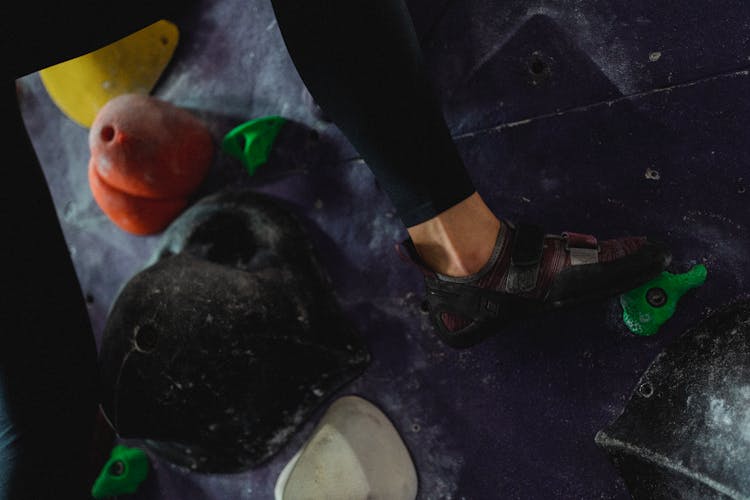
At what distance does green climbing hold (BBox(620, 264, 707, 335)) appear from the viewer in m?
1.16

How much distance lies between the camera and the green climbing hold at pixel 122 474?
1766 mm

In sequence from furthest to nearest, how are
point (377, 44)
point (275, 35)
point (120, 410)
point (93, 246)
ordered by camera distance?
1. point (93, 246)
2. point (275, 35)
3. point (120, 410)
4. point (377, 44)

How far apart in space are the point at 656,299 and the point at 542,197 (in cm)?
33

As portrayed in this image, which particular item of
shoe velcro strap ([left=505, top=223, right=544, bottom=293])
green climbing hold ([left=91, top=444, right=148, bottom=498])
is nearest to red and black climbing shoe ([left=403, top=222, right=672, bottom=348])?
shoe velcro strap ([left=505, top=223, right=544, bottom=293])

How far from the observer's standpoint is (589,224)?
4.33ft

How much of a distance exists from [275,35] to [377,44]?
108 centimetres

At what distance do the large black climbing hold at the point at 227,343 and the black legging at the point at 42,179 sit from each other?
→ 18 cm

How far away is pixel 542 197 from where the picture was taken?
1376 mm

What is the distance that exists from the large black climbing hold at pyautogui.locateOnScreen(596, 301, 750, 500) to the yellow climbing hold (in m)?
1.71

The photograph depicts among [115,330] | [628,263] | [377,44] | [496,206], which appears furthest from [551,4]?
[115,330]

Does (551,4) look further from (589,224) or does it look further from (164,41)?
(164,41)

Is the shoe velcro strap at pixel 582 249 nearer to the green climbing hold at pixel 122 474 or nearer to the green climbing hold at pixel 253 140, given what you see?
the green climbing hold at pixel 253 140

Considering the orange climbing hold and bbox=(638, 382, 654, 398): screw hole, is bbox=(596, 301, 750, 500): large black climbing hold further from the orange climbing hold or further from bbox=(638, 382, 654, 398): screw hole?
the orange climbing hold

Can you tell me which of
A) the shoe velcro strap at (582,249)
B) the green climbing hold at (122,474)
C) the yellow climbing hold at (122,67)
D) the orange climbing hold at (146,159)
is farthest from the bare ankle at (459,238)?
the yellow climbing hold at (122,67)
